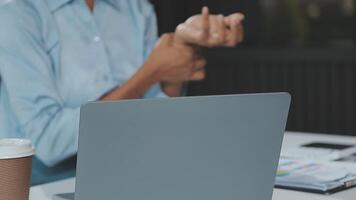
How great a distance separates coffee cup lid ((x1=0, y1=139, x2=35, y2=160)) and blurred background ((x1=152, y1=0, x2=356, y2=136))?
3435mm

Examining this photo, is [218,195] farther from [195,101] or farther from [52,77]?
[52,77]

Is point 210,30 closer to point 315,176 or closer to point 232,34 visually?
point 232,34

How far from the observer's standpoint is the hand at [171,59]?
6.72 feet

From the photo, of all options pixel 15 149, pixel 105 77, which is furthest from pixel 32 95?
pixel 15 149

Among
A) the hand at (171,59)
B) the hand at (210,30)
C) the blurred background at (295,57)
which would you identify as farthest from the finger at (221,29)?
the blurred background at (295,57)

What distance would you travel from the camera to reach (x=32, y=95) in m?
1.90

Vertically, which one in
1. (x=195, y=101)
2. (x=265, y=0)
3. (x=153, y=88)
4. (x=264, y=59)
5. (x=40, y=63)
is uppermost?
(x=195, y=101)

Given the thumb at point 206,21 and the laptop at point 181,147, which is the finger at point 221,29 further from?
the laptop at point 181,147

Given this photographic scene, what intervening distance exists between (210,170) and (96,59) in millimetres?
1006

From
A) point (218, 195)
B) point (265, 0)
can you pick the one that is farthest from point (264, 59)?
point (218, 195)

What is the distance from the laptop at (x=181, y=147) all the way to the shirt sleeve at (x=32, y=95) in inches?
31.1

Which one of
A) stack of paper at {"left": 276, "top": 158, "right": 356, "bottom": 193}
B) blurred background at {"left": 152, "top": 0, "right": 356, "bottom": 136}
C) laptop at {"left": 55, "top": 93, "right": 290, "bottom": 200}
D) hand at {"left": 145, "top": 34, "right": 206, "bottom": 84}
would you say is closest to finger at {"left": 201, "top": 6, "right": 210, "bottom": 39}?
hand at {"left": 145, "top": 34, "right": 206, "bottom": 84}

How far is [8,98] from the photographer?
6.55 feet

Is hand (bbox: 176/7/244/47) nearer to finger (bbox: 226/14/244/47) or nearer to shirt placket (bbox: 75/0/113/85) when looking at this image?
finger (bbox: 226/14/244/47)
